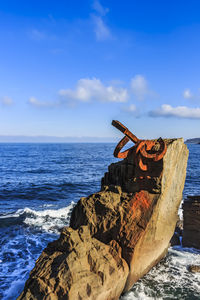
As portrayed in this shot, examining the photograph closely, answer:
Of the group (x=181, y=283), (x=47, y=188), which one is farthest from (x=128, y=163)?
(x=47, y=188)

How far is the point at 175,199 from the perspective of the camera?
964 centimetres

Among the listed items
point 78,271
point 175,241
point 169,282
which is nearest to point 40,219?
point 175,241

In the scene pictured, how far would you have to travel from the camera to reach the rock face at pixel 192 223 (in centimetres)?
1102

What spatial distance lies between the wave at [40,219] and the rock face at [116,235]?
6.86m

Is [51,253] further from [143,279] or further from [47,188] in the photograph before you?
[47,188]

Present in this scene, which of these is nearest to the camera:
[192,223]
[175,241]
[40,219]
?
[192,223]

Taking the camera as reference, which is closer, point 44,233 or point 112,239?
point 112,239

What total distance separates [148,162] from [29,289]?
17.3 ft

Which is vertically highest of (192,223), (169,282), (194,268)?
(192,223)

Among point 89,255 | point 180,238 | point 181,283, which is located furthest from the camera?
point 180,238

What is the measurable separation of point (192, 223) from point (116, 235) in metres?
5.07

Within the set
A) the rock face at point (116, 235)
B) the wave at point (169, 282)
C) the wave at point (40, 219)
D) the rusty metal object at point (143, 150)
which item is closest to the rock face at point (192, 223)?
the wave at point (169, 282)

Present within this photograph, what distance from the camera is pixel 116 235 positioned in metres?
7.71

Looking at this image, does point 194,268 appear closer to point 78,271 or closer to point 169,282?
point 169,282
